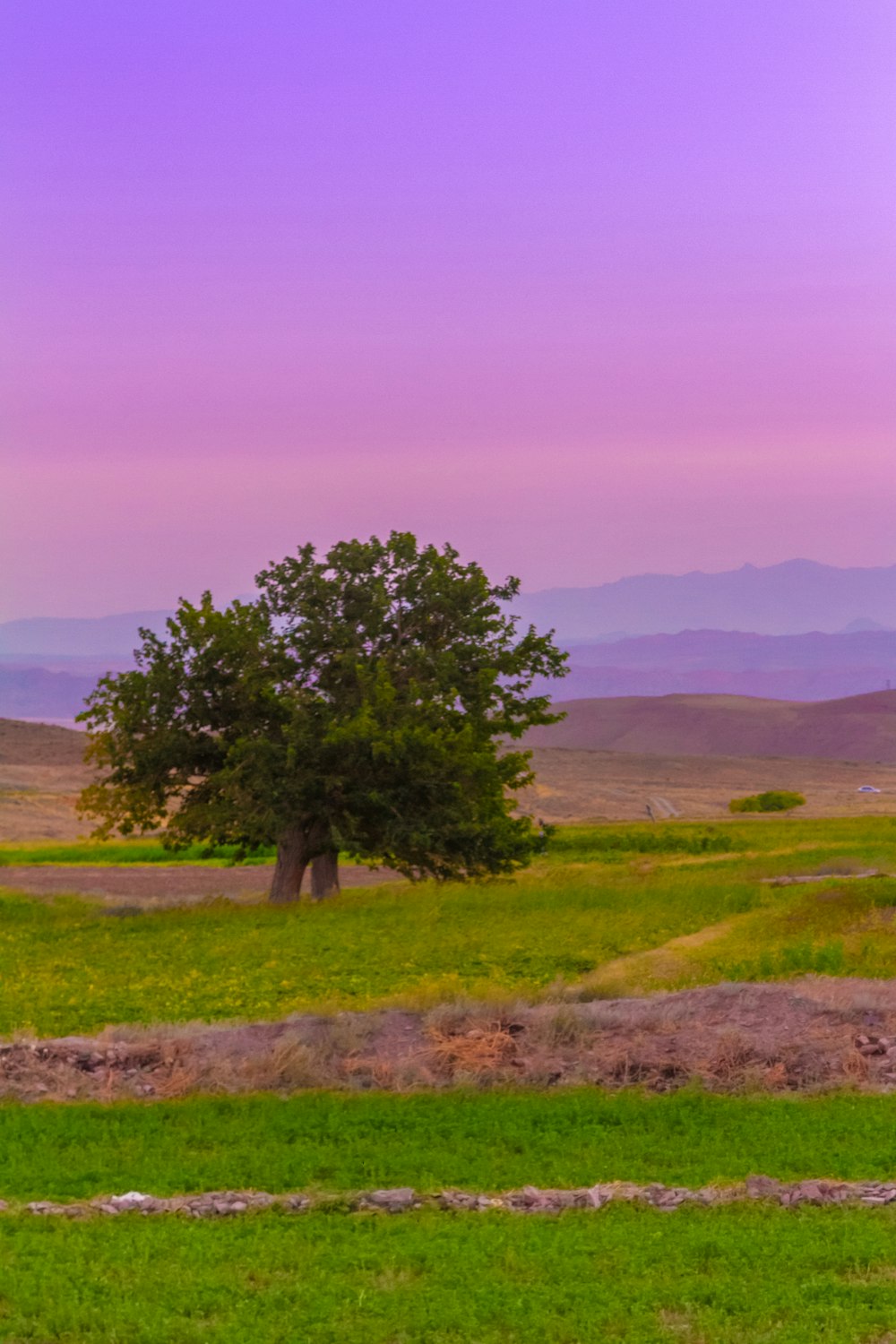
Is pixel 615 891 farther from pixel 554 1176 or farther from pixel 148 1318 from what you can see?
pixel 148 1318

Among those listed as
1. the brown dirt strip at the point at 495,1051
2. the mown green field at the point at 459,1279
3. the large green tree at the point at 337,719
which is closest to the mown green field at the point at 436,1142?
the brown dirt strip at the point at 495,1051

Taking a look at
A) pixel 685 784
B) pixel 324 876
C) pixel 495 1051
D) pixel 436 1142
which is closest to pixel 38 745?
pixel 685 784

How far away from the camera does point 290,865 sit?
36500mm

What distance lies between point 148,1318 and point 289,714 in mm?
27098

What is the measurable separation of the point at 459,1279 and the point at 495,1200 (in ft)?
7.51

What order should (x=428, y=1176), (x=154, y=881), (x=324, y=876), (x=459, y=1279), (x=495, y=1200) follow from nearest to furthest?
(x=459, y=1279)
(x=495, y=1200)
(x=428, y=1176)
(x=324, y=876)
(x=154, y=881)

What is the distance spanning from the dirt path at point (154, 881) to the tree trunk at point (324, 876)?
7.41 feet

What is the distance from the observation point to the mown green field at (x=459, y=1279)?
325 inches

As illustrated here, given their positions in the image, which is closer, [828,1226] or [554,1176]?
[828,1226]

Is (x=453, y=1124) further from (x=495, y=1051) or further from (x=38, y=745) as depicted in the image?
(x=38, y=745)

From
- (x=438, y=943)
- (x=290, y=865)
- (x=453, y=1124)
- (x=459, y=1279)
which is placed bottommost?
(x=438, y=943)

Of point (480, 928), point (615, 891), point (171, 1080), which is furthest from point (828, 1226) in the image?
point (615, 891)

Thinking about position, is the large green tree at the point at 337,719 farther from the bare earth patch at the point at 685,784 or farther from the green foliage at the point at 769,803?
the green foliage at the point at 769,803

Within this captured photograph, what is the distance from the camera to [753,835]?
Result: 57938 millimetres
